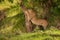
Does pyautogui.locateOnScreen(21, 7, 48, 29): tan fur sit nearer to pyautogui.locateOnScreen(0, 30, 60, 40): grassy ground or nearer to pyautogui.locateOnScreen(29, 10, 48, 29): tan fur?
pyautogui.locateOnScreen(29, 10, 48, 29): tan fur

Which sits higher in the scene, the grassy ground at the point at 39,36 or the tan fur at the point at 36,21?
the tan fur at the point at 36,21

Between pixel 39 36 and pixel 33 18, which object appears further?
pixel 33 18

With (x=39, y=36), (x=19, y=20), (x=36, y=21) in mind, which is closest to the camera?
(x=39, y=36)

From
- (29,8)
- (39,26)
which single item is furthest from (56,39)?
(29,8)

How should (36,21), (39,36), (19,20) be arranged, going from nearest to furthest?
(39,36), (36,21), (19,20)

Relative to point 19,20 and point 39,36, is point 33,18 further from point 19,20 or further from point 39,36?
point 39,36

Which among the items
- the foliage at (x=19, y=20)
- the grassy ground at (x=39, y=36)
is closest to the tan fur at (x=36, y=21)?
the foliage at (x=19, y=20)

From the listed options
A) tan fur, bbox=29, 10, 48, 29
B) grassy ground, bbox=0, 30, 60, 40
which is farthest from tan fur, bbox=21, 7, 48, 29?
grassy ground, bbox=0, 30, 60, 40

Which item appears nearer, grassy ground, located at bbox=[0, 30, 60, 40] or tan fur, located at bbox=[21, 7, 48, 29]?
grassy ground, located at bbox=[0, 30, 60, 40]

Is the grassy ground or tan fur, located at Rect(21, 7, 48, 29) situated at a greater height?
tan fur, located at Rect(21, 7, 48, 29)

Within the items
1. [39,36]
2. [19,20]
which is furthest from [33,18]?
[39,36]

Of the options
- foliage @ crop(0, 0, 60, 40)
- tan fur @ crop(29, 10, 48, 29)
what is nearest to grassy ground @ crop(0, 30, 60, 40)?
foliage @ crop(0, 0, 60, 40)

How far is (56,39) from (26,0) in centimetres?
143

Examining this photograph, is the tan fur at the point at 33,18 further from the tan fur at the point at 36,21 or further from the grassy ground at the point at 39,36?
the grassy ground at the point at 39,36
